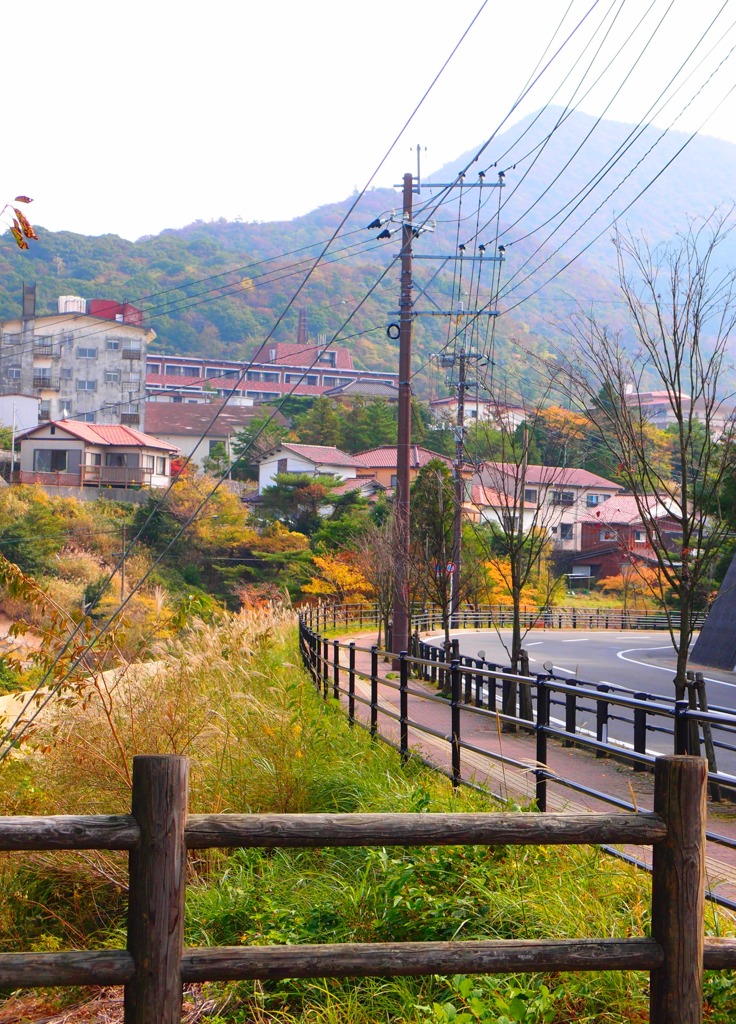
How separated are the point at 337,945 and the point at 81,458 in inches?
2523

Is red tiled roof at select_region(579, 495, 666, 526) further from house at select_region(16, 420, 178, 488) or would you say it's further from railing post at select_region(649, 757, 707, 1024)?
railing post at select_region(649, 757, 707, 1024)

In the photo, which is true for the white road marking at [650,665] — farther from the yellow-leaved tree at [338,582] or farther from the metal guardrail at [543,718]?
the yellow-leaved tree at [338,582]

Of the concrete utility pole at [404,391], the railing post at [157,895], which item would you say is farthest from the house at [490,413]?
the railing post at [157,895]

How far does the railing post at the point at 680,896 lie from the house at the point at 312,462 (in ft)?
213

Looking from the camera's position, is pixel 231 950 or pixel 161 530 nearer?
pixel 231 950

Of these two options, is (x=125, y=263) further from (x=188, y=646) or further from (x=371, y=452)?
(x=188, y=646)

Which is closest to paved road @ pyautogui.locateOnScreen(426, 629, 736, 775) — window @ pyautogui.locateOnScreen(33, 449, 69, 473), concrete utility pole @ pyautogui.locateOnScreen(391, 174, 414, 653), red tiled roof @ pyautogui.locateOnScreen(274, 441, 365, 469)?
concrete utility pole @ pyautogui.locateOnScreen(391, 174, 414, 653)

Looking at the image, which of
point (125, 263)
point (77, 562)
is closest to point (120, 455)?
point (77, 562)

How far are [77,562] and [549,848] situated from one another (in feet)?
158

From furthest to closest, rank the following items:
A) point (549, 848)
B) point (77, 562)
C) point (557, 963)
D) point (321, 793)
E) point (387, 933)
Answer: point (77, 562)
point (321, 793)
point (549, 848)
point (387, 933)
point (557, 963)

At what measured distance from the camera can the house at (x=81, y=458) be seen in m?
63.9

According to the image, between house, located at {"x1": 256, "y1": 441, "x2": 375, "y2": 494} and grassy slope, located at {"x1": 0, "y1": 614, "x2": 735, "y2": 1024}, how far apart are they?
196ft

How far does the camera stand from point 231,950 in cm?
311

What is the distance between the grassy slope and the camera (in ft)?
14.4
